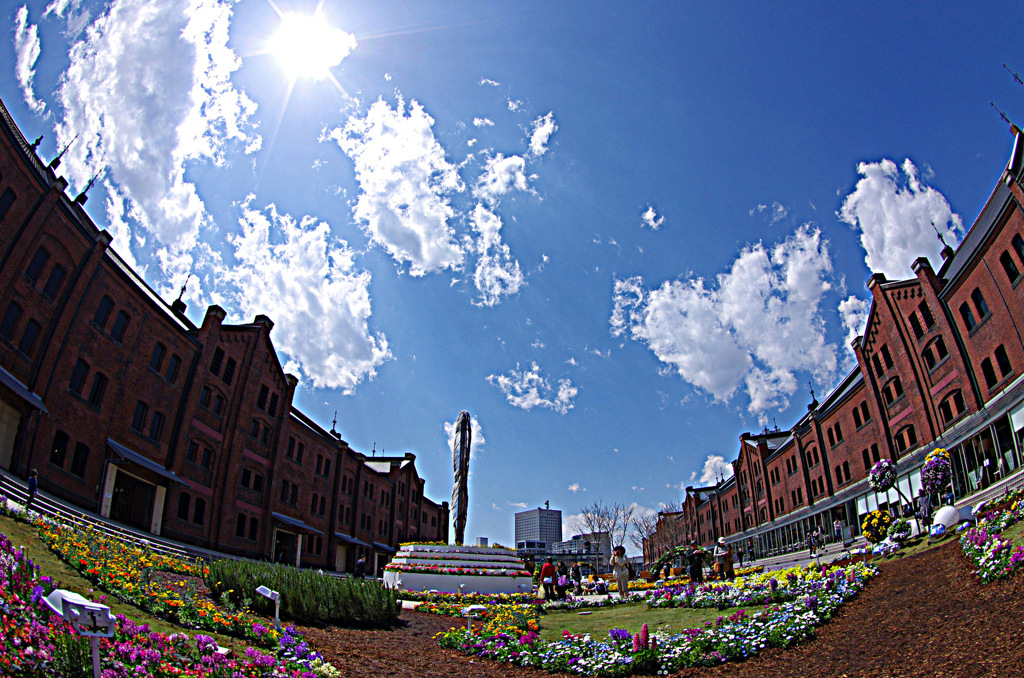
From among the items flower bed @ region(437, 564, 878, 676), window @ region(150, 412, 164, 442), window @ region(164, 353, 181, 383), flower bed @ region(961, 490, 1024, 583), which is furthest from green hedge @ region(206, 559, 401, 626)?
window @ region(164, 353, 181, 383)

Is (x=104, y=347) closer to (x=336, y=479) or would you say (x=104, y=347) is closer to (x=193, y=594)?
(x=193, y=594)

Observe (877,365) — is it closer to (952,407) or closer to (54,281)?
(952,407)

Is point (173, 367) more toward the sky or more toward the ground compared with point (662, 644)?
more toward the sky

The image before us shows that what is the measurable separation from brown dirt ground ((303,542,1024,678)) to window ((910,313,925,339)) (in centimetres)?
2080

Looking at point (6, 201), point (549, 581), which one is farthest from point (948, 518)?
point (6, 201)

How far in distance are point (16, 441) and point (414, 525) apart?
52.9m

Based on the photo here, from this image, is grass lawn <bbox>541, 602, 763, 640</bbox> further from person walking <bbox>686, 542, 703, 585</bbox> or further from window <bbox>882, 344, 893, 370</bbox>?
window <bbox>882, 344, 893, 370</bbox>

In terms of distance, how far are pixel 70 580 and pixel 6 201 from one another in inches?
752

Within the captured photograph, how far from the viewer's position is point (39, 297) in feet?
72.8

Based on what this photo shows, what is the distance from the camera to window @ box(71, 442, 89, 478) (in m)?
23.4

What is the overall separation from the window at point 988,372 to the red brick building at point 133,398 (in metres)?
39.2

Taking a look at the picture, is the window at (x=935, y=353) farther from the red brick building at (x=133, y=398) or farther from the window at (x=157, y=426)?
the window at (x=157, y=426)

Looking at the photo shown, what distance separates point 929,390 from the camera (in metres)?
28.1

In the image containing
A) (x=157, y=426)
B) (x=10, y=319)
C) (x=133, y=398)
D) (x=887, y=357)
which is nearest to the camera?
(x=10, y=319)
